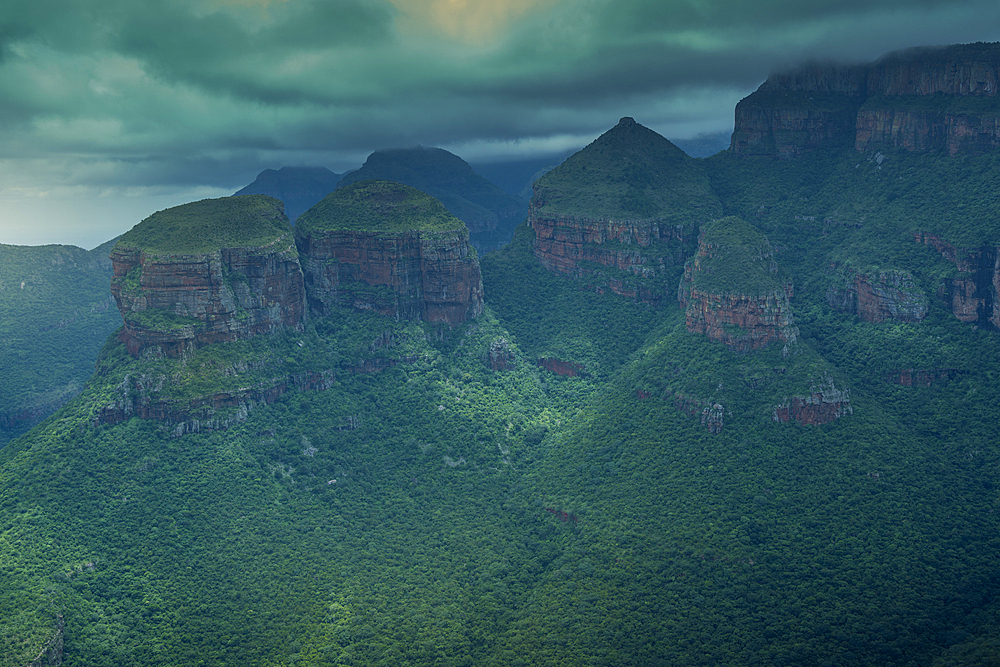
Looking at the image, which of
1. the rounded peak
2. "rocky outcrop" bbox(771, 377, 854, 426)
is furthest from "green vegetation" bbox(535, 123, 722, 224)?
"rocky outcrop" bbox(771, 377, 854, 426)

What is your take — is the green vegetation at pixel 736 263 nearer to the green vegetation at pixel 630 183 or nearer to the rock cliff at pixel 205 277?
the green vegetation at pixel 630 183

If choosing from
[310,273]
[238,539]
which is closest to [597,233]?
[310,273]

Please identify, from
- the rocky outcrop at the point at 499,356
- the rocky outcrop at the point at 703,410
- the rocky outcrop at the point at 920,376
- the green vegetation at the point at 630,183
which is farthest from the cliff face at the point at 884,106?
the rocky outcrop at the point at 499,356

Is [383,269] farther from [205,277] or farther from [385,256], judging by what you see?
[205,277]

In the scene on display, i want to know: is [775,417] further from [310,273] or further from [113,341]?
[113,341]

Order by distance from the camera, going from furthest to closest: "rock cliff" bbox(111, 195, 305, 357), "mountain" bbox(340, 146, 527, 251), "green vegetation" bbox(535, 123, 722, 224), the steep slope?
"mountain" bbox(340, 146, 527, 251)
the steep slope
"green vegetation" bbox(535, 123, 722, 224)
"rock cliff" bbox(111, 195, 305, 357)

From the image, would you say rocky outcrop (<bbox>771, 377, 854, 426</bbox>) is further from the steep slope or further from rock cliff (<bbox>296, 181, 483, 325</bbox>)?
the steep slope

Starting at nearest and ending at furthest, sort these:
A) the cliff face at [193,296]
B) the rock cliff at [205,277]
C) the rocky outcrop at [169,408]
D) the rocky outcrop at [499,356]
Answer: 1. the rocky outcrop at [169,408]
2. the cliff face at [193,296]
3. the rock cliff at [205,277]
4. the rocky outcrop at [499,356]

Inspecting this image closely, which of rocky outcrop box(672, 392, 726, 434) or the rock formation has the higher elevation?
the rock formation
